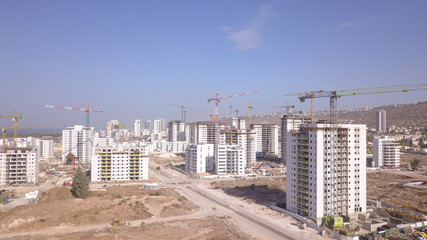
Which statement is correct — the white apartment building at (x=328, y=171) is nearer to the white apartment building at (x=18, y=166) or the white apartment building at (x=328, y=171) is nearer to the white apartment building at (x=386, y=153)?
the white apartment building at (x=18, y=166)

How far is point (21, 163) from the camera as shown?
5034 centimetres

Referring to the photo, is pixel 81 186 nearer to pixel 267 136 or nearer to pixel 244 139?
pixel 244 139

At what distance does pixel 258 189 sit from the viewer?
47406mm

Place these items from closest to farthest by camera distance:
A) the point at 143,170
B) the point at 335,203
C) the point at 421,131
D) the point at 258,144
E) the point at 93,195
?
the point at 335,203 → the point at 93,195 → the point at 143,170 → the point at 258,144 → the point at 421,131

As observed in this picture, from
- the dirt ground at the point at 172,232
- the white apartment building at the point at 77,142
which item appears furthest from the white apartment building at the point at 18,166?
the dirt ground at the point at 172,232

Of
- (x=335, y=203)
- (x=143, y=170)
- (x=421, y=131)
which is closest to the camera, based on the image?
(x=335, y=203)

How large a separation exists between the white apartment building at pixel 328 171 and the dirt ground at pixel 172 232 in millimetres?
7941

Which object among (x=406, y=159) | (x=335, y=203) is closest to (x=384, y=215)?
(x=335, y=203)

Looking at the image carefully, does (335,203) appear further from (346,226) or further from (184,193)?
(184,193)

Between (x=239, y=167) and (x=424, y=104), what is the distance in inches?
5598

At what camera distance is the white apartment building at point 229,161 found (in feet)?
197

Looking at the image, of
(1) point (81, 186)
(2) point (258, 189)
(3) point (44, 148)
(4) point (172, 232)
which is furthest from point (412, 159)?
(3) point (44, 148)

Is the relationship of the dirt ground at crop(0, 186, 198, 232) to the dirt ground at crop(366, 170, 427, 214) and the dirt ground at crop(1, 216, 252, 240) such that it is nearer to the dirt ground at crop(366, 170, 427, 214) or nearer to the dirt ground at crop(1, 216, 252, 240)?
the dirt ground at crop(1, 216, 252, 240)

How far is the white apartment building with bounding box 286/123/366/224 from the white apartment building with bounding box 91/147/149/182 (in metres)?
29.7
